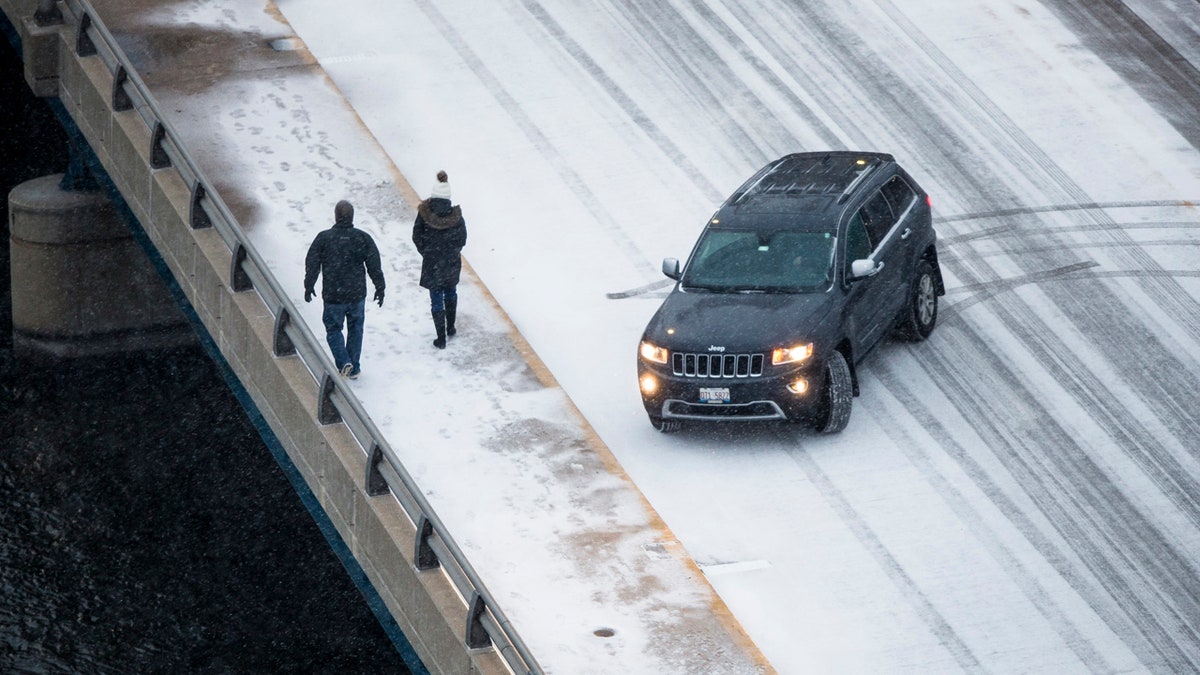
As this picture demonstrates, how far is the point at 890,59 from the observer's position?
77.6 ft

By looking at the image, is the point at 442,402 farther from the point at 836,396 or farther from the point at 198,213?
the point at 836,396

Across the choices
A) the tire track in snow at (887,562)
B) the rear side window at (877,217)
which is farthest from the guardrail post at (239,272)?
the rear side window at (877,217)

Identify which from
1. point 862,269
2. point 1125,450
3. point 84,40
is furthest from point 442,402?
point 84,40

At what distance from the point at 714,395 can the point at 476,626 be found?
392cm

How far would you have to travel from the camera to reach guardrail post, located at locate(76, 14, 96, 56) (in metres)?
19.0

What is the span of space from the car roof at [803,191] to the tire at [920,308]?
41.6 inches

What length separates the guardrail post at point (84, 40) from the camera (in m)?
19.0

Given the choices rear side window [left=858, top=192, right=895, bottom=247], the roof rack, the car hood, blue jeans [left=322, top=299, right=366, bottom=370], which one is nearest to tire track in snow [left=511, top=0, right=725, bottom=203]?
the roof rack

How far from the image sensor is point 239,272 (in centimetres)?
1598

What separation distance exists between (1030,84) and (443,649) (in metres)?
13.5

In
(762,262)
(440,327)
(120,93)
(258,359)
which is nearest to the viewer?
(258,359)

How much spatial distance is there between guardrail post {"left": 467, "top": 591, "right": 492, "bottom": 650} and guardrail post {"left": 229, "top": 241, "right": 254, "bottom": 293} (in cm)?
504

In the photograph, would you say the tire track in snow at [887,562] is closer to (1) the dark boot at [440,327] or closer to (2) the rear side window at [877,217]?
(2) the rear side window at [877,217]

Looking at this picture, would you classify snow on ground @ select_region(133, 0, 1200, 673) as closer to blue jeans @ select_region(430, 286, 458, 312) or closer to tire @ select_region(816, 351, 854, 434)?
tire @ select_region(816, 351, 854, 434)
